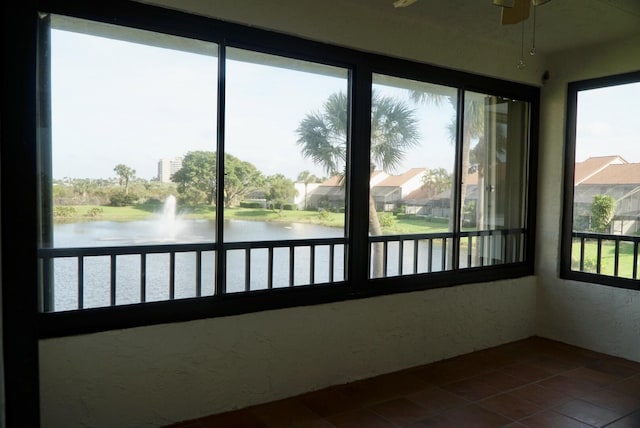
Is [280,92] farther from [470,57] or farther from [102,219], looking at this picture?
[470,57]

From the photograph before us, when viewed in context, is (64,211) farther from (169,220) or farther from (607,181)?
(607,181)

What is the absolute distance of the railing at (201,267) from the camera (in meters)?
2.33

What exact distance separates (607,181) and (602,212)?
0.86 ft

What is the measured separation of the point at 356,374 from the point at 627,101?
9.98ft

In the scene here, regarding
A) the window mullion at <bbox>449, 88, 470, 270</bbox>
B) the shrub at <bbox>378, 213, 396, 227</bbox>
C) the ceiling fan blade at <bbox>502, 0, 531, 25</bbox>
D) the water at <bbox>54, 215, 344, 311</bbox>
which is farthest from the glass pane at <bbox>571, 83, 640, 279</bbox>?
the water at <bbox>54, 215, 344, 311</bbox>

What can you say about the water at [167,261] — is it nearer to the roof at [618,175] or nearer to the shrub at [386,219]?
the shrub at [386,219]

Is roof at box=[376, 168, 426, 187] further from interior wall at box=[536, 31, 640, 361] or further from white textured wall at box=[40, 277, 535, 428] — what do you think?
interior wall at box=[536, 31, 640, 361]

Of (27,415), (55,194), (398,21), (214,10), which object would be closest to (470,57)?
(398,21)

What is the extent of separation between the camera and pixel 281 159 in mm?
3004

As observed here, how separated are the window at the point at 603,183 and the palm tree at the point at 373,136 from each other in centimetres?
158

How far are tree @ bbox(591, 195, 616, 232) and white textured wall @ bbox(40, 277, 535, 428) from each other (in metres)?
1.05

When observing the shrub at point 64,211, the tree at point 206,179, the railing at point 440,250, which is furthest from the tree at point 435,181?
the shrub at point 64,211

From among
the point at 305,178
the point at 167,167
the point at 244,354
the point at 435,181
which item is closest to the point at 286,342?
the point at 244,354

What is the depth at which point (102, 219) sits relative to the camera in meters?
2.41
